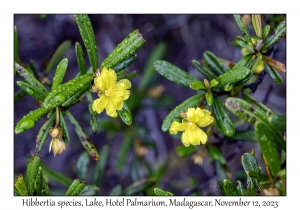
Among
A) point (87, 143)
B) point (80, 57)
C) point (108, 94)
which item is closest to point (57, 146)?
point (87, 143)

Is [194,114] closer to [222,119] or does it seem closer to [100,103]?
[222,119]

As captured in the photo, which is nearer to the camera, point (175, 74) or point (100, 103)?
point (100, 103)

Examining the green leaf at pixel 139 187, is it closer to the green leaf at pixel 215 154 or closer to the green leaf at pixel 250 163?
the green leaf at pixel 215 154

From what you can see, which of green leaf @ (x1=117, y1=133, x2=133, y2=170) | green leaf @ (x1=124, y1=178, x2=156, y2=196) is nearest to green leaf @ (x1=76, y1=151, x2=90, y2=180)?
green leaf @ (x1=124, y1=178, x2=156, y2=196)

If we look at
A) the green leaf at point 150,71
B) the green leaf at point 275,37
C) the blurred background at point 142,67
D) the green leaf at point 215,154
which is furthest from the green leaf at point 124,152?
the green leaf at point 275,37

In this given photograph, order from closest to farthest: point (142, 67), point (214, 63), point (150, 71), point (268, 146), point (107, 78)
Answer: point (268, 146), point (107, 78), point (214, 63), point (150, 71), point (142, 67)
